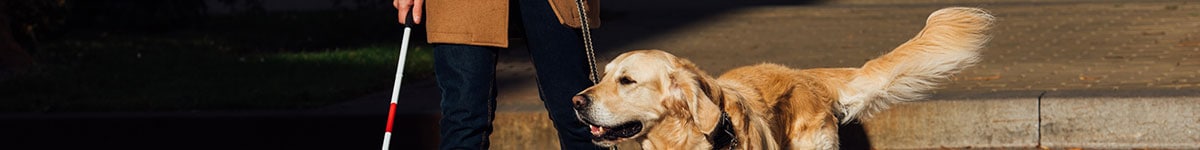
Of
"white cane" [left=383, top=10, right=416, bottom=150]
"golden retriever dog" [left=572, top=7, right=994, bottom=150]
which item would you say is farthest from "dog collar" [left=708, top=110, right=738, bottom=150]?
"white cane" [left=383, top=10, right=416, bottom=150]

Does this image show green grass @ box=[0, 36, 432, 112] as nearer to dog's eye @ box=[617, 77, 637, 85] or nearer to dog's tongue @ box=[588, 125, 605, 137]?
dog's tongue @ box=[588, 125, 605, 137]

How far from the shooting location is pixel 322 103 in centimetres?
838

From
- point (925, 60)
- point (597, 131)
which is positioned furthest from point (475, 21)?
point (925, 60)

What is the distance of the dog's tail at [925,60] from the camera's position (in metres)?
6.13

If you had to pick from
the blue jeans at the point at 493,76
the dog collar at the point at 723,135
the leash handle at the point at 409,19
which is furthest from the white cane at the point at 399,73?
the dog collar at the point at 723,135

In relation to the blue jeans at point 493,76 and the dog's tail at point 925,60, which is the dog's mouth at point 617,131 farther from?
the dog's tail at point 925,60

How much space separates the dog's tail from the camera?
6129 millimetres

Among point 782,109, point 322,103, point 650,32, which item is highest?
point 782,109

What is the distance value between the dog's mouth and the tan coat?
0.49m

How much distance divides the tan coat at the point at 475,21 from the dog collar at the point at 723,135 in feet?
1.89

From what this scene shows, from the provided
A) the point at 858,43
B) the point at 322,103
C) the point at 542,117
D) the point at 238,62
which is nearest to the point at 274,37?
the point at 238,62

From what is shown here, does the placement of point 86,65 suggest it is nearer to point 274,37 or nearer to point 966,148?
point 274,37

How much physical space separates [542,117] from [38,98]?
117 inches

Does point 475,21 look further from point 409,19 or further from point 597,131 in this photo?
point 597,131
